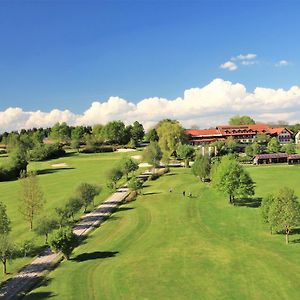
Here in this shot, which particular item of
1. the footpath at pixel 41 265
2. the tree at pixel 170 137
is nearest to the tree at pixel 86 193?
the footpath at pixel 41 265

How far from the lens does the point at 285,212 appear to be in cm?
5100

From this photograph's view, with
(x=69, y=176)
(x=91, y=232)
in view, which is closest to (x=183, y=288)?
(x=91, y=232)

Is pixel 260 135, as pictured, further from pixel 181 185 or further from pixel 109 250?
pixel 109 250

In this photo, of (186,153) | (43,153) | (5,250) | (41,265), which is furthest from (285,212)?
(43,153)

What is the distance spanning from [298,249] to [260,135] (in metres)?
140

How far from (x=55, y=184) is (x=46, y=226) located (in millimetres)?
49963

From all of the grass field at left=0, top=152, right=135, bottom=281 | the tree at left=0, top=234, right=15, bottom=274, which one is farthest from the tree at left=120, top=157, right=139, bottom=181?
the tree at left=0, top=234, right=15, bottom=274

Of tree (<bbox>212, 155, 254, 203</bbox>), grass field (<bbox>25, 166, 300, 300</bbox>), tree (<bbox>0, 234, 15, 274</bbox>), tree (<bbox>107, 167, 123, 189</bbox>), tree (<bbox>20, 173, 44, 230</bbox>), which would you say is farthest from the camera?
tree (<bbox>107, 167, 123, 189</bbox>)

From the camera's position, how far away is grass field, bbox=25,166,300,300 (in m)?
36.7

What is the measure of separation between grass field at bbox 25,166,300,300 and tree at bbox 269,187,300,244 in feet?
6.37

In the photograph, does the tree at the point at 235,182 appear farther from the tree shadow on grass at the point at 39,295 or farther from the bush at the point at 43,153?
the bush at the point at 43,153

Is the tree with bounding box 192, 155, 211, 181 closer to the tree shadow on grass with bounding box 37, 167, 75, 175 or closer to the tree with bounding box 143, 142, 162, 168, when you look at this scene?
the tree with bounding box 143, 142, 162, 168

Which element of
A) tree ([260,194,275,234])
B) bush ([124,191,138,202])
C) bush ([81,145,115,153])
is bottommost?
bush ([124,191,138,202])

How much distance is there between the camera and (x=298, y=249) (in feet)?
154
